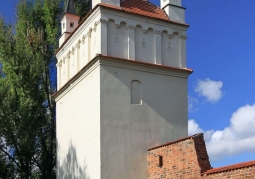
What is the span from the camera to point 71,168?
14.8 m

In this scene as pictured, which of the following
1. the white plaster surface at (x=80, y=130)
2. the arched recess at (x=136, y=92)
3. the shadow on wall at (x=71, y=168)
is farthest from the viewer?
the shadow on wall at (x=71, y=168)

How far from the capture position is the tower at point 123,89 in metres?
Answer: 12.8

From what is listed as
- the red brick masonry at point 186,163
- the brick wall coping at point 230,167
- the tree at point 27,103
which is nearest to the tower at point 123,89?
the red brick masonry at point 186,163

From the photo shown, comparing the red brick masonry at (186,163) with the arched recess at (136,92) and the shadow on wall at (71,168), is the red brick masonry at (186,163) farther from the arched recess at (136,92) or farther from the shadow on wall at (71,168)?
the shadow on wall at (71,168)

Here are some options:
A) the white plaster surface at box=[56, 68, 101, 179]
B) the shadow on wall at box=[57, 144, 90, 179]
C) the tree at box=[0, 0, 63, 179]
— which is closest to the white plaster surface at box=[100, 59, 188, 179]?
the white plaster surface at box=[56, 68, 101, 179]

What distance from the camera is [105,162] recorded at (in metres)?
12.5

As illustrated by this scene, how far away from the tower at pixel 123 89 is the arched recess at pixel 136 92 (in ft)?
0.10

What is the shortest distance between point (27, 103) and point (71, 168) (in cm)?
740

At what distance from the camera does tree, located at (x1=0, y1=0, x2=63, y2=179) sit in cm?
2069

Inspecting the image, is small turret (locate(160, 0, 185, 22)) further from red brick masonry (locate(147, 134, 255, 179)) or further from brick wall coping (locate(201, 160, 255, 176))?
brick wall coping (locate(201, 160, 255, 176))

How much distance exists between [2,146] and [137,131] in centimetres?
996

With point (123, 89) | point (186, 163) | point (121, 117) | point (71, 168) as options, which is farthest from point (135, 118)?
point (71, 168)

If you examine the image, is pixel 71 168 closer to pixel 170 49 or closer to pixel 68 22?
pixel 170 49

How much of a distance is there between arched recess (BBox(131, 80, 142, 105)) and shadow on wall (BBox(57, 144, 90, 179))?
8.39 ft
